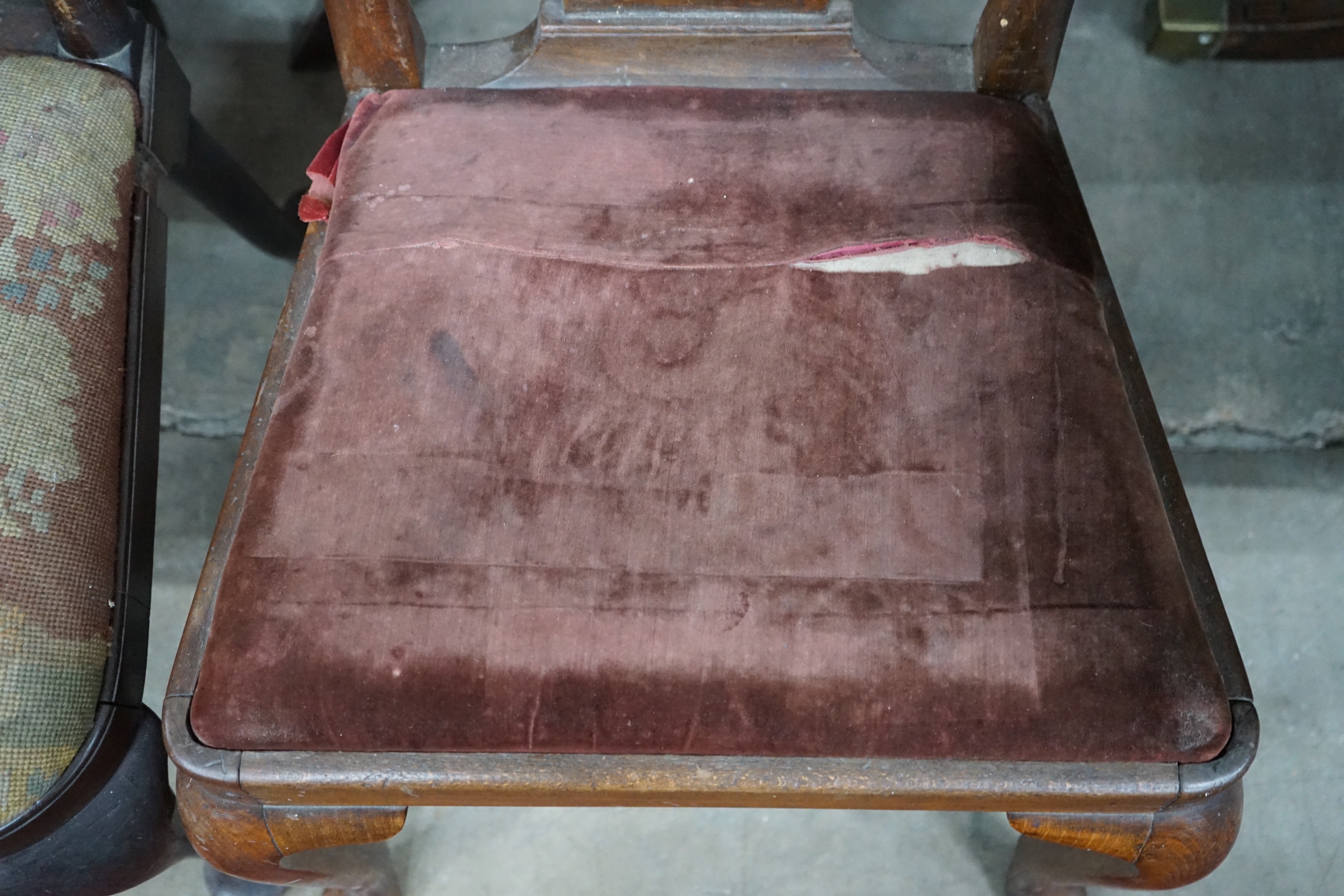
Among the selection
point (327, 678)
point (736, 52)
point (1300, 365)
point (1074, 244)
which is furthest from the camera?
point (1300, 365)

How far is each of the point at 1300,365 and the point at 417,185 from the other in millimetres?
1283

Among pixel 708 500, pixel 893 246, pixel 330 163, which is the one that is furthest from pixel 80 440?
pixel 893 246

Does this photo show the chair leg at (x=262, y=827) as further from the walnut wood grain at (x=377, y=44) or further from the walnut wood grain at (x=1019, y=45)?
the walnut wood grain at (x=1019, y=45)

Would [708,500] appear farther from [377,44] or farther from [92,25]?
[92,25]

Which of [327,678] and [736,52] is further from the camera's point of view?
[736,52]

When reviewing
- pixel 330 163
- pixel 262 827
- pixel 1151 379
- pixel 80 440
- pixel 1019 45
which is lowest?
pixel 1151 379

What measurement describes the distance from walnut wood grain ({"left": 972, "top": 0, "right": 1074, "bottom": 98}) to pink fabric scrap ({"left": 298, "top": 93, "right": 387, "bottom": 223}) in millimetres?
500

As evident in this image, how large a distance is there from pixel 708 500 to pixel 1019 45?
0.46 meters

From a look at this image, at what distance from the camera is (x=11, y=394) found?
80cm

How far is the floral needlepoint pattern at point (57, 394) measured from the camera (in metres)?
0.75

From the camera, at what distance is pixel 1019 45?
33.8 inches

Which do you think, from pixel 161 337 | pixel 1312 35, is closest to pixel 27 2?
pixel 161 337

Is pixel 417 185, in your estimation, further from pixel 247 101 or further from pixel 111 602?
pixel 247 101

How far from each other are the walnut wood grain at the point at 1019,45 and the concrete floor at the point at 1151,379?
0.74 m
